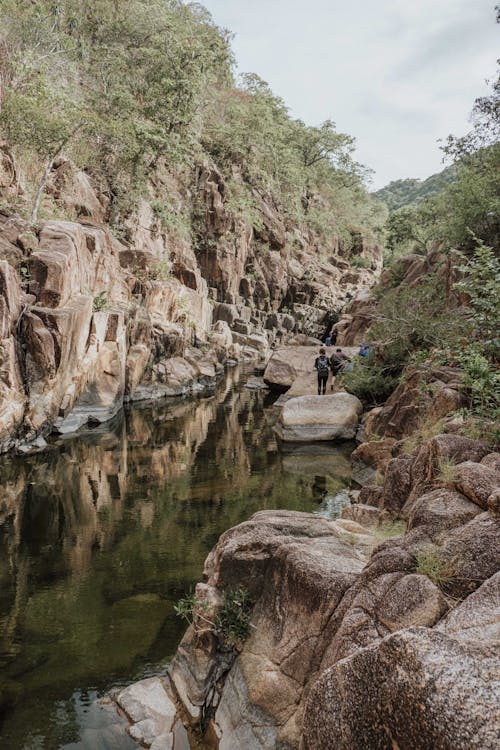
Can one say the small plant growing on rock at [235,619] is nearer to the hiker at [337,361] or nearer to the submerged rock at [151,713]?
the submerged rock at [151,713]

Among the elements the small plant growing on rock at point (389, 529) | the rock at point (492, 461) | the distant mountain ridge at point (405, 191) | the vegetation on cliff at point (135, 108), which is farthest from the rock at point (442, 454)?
the distant mountain ridge at point (405, 191)

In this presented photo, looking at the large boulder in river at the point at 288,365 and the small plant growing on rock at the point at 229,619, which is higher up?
the large boulder in river at the point at 288,365

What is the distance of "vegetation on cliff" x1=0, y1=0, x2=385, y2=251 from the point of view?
23297 millimetres

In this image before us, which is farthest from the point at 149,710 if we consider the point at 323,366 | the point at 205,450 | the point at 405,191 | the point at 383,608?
the point at 405,191

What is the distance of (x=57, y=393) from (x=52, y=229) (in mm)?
6484

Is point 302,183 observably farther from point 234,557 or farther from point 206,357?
point 234,557

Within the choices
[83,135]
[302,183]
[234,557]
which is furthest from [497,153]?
[302,183]

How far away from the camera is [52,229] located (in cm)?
1981

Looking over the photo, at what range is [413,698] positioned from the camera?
2535 millimetres

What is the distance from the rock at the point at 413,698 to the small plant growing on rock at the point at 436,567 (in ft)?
5.52

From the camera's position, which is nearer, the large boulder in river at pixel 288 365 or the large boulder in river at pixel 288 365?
the large boulder in river at pixel 288 365

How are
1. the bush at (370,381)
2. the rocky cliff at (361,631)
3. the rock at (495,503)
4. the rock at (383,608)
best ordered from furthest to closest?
the bush at (370,381) < the rock at (495,503) < the rock at (383,608) < the rocky cliff at (361,631)

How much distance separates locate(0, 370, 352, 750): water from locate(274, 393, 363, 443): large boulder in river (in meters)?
0.71

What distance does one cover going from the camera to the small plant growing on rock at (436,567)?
448 centimetres
